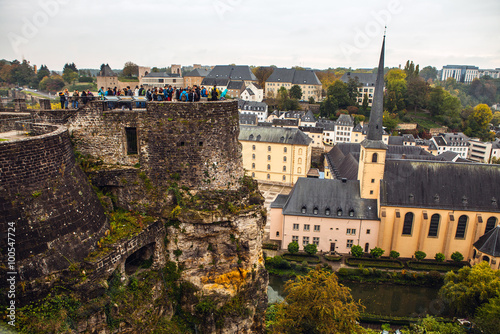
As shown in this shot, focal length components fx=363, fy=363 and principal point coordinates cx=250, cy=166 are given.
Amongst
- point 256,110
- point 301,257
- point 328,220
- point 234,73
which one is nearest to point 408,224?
point 328,220

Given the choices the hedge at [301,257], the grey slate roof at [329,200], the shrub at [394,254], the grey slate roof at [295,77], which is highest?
the grey slate roof at [295,77]

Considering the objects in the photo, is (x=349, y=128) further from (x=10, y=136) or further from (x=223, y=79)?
(x=10, y=136)

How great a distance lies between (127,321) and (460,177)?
137 ft

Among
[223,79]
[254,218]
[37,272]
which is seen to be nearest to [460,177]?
[254,218]

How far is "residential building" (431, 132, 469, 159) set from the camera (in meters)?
93.0

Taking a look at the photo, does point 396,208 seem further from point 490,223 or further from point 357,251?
point 490,223

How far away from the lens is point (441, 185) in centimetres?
4244

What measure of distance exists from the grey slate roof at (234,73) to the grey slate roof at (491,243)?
102 m

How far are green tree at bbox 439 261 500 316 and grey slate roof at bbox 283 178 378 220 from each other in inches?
488

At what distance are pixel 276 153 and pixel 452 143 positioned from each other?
182ft

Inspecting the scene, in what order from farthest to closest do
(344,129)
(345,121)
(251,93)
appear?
1. (251,93)
2. (345,121)
3. (344,129)

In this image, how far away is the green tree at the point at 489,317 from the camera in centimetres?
2549

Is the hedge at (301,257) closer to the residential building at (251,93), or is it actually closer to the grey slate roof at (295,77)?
the residential building at (251,93)

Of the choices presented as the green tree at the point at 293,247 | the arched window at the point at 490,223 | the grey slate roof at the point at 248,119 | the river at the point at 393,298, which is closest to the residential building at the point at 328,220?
the green tree at the point at 293,247
